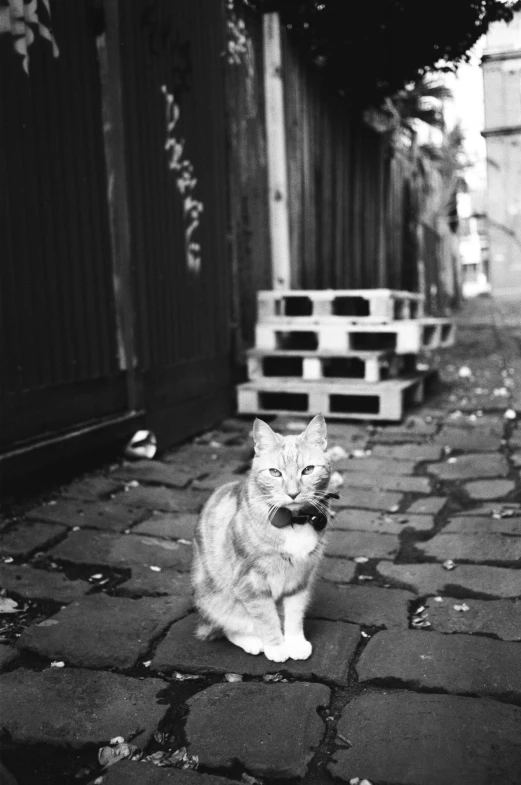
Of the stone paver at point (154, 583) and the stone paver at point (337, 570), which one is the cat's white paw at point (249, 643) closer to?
the stone paver at point (154, 583)

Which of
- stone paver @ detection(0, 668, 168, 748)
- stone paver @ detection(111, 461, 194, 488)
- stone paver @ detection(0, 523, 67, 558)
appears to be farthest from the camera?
stone paver @ detection(111, 461, 194, 488)

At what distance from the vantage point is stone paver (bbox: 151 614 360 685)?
7.67 ft

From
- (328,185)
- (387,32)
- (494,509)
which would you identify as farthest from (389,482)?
(387,32)

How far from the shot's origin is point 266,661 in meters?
2.39

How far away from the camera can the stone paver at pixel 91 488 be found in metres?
4.14

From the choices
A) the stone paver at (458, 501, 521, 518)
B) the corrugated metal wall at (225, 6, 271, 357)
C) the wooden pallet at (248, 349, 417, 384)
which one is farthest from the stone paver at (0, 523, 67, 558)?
the corrugated metal wall at (225, 6, 271, 357)

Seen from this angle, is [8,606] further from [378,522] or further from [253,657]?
[378,522]

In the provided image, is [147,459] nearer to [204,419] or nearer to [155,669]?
[204,419]

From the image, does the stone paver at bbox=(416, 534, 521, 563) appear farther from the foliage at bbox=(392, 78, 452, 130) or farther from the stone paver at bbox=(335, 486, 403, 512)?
the foliage at bbox=(392, 78, 452, 130)

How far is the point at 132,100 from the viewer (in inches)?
191

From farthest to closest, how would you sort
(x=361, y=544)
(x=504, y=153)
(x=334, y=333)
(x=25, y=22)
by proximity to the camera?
(x=504, y=153) < (x=334, y=333) < (x=25, y=22) < (x=361, y=544)

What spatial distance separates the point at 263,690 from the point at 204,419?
3.88 meters

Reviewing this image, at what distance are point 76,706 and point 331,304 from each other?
15.8ft

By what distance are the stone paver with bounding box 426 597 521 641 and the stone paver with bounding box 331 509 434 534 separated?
2.80 ft
